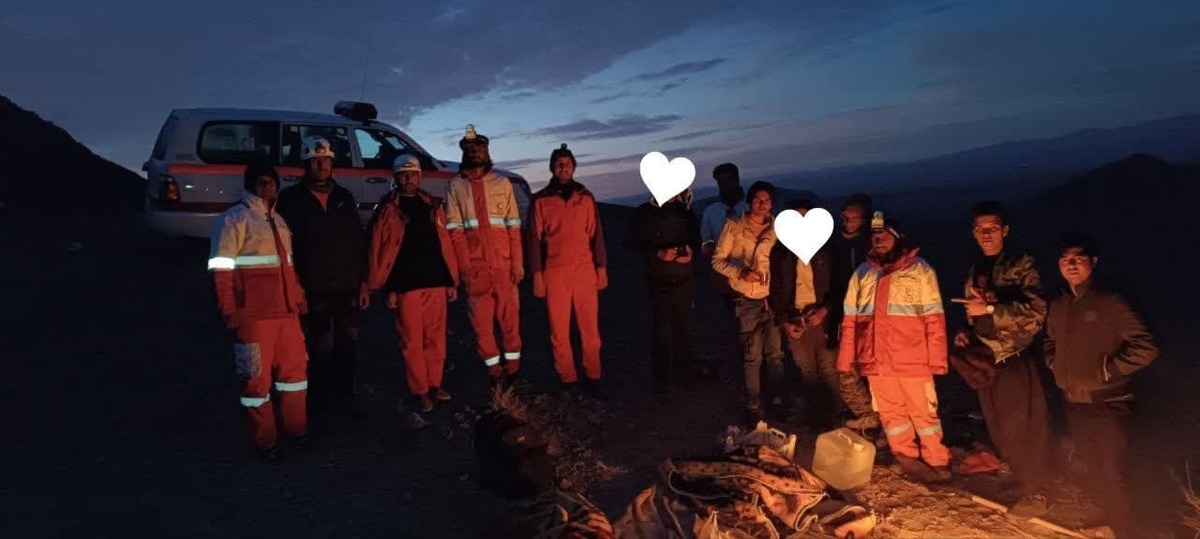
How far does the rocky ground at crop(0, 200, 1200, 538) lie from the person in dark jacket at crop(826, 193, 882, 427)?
429mm

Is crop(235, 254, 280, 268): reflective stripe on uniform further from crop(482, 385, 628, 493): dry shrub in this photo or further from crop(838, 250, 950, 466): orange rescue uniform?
crop(838, 250, 950, 466): orange rescue uniform

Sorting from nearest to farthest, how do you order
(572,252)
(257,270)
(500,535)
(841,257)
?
(500,535), (257,270), (841,257), (572,252)

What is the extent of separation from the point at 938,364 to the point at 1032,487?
0.86 metres

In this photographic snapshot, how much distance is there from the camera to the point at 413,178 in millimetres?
5137

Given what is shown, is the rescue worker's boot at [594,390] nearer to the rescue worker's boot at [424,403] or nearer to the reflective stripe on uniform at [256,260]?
the rescue worker's boot at [424,403]

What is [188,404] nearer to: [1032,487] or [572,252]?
[572,252]

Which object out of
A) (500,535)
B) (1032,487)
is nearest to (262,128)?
(500,535)

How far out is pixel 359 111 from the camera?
9.54 metres

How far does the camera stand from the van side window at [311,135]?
8.97m

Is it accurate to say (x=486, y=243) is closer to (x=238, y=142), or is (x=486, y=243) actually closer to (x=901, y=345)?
(x=901, y=345)

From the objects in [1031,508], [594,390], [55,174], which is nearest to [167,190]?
[594,390]

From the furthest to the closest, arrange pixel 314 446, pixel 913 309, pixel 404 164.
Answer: pixel 404 164, pixel 314 446, pixel 913 309

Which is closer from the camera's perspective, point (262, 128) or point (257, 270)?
point (257, 270)

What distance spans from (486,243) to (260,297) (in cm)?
162
